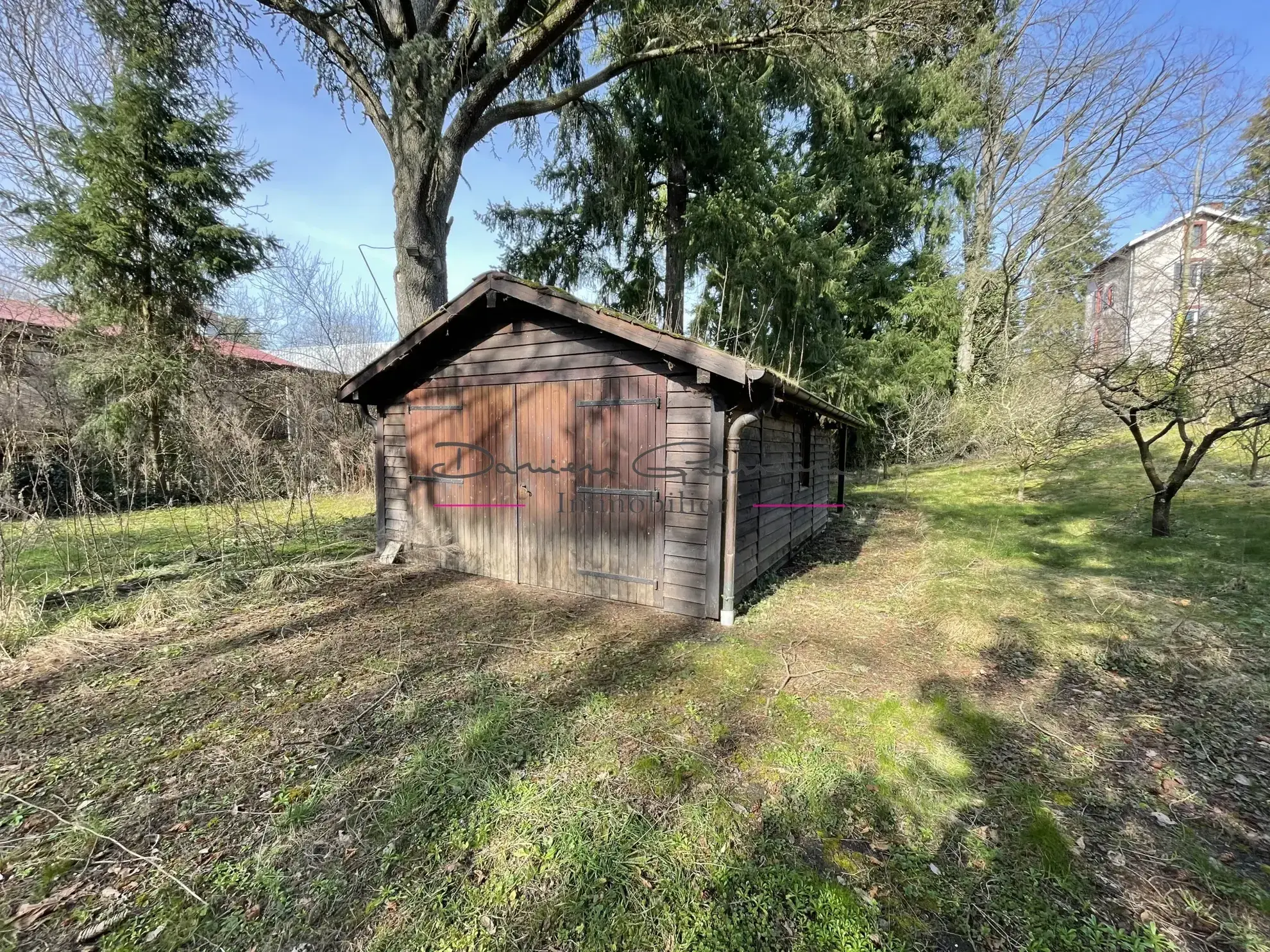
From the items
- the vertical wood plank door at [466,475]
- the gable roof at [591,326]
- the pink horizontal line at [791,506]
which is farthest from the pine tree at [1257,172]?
the vertical wood plank door at [466,475]

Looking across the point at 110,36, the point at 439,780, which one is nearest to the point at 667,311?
the point at 110,36

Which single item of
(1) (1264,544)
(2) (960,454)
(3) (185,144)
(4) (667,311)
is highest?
(3) (185,144)

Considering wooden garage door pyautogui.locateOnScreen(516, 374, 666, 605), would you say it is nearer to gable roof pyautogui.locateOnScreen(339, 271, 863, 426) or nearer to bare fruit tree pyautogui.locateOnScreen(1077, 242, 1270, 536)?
gable roof pyautogui.locateOnScreen(339, 271, 863, 426)

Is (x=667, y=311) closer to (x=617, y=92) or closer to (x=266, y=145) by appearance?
(x=617, y=92)

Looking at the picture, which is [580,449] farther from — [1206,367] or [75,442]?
[1206,367]

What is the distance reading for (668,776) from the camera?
108 inches

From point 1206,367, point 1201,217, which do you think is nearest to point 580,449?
point 1206,367

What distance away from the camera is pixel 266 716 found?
3334 millimetres

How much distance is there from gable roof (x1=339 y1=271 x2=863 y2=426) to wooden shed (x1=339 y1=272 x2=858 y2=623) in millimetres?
19

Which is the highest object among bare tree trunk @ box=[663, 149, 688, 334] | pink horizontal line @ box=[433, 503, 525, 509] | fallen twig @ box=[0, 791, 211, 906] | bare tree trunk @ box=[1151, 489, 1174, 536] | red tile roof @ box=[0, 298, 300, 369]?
bare tree trunk @ box=[663, 149, 688, 334]

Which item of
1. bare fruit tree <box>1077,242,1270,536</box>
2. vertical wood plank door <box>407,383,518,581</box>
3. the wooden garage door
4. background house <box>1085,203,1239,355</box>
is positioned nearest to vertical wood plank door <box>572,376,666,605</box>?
the wooden garage door

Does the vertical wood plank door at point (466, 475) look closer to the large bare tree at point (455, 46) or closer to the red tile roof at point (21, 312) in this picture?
the large bare tree at point (455, 46)

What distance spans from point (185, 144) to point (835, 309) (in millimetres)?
16229

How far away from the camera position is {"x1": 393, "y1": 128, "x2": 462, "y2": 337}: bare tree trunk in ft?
25.0
